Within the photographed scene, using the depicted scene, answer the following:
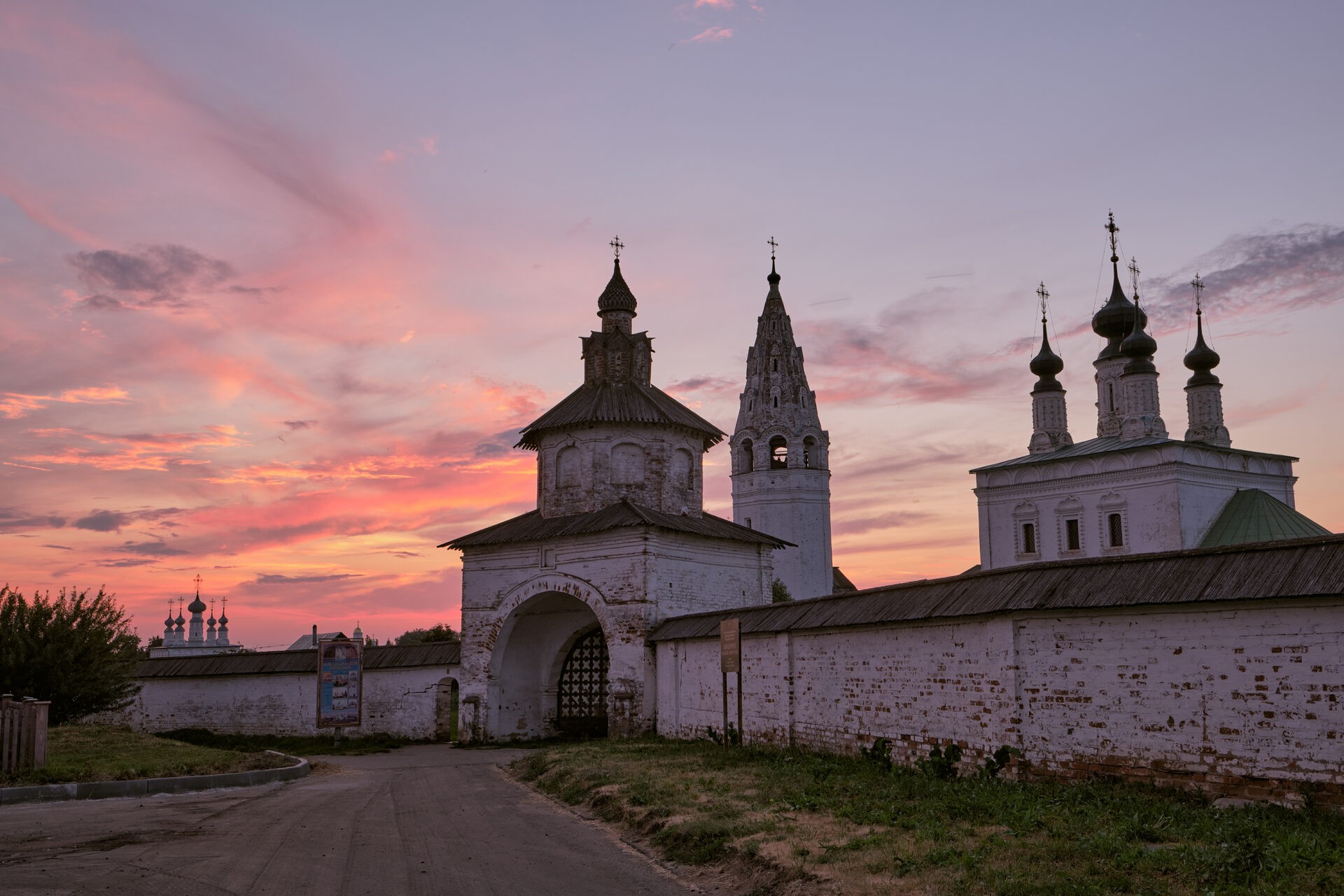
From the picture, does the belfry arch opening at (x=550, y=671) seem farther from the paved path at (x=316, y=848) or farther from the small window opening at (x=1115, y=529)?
the small window opening at (x=1115, y=529)

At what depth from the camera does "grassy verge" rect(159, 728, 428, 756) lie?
76.6ft

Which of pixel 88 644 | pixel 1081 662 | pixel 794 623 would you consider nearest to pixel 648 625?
pixel 794 623

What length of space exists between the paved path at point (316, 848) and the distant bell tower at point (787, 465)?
128 feet

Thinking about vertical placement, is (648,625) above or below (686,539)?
below

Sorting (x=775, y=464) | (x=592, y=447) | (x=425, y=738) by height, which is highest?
(x=775, y=464)

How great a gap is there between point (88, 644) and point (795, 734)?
14742mm

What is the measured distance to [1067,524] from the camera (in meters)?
42.9

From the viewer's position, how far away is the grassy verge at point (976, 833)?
6.50 metres

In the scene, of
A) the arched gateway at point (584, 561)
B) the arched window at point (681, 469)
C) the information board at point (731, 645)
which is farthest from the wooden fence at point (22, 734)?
the arched window at point (681, 469)

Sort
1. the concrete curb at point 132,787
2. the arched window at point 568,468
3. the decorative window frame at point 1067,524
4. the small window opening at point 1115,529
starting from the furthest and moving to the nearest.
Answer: the decorative window frame at point 1067,524, the small window opening at point 1115,529, the arched window at point 568,468, the concrete curb at point 132,787

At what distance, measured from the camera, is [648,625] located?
2314cm

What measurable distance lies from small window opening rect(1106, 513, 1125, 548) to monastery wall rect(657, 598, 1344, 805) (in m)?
30.1

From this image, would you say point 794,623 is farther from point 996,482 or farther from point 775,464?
point 775,464

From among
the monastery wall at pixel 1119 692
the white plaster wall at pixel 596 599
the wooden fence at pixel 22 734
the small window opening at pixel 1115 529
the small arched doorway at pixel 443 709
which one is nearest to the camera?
the monastery wall at pixel 1119 692
